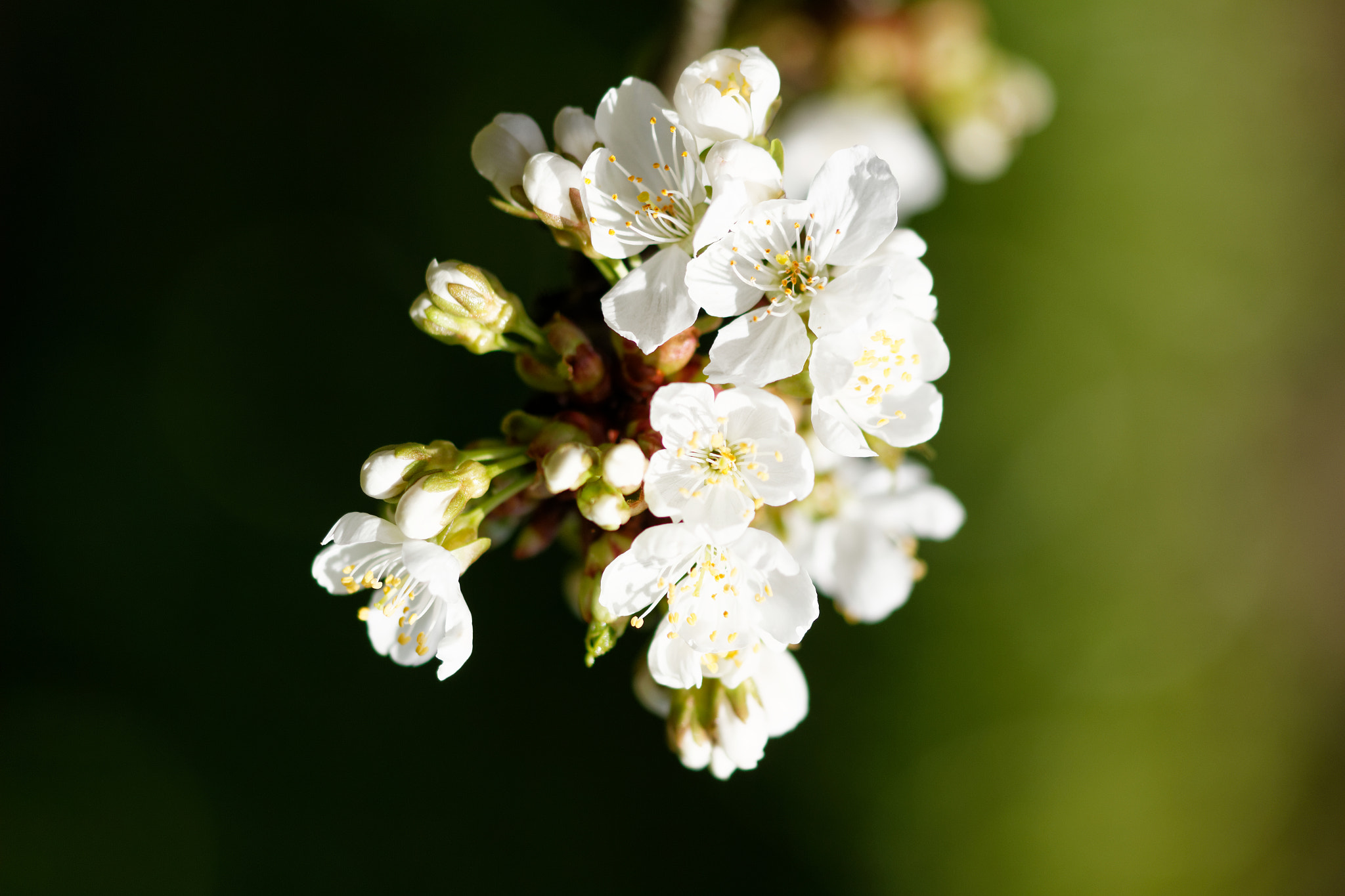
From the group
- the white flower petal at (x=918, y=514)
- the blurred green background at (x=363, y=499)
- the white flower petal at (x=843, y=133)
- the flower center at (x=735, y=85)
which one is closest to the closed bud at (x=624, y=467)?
the flower center at (x=735, y=85)

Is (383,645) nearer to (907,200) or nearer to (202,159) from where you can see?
(907,200)

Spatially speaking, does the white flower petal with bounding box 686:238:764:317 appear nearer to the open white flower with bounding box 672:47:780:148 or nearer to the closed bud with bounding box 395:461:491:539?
the open white flower with bounding box 672:47:780:148

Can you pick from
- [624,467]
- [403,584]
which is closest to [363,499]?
[403,584]

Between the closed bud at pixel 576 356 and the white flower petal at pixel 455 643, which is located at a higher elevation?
the closed bud at pixel 576 356

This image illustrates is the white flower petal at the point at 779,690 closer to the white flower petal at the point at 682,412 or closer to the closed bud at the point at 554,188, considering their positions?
the white flower petal at the point at 682,412

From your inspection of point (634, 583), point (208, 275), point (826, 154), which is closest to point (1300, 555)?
point (826, 154)

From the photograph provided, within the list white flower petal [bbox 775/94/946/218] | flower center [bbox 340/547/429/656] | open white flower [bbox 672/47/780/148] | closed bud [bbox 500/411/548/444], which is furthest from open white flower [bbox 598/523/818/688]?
white flower petal [bbox 775/94/946/218]

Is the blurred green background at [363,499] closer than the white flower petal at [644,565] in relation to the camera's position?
No
